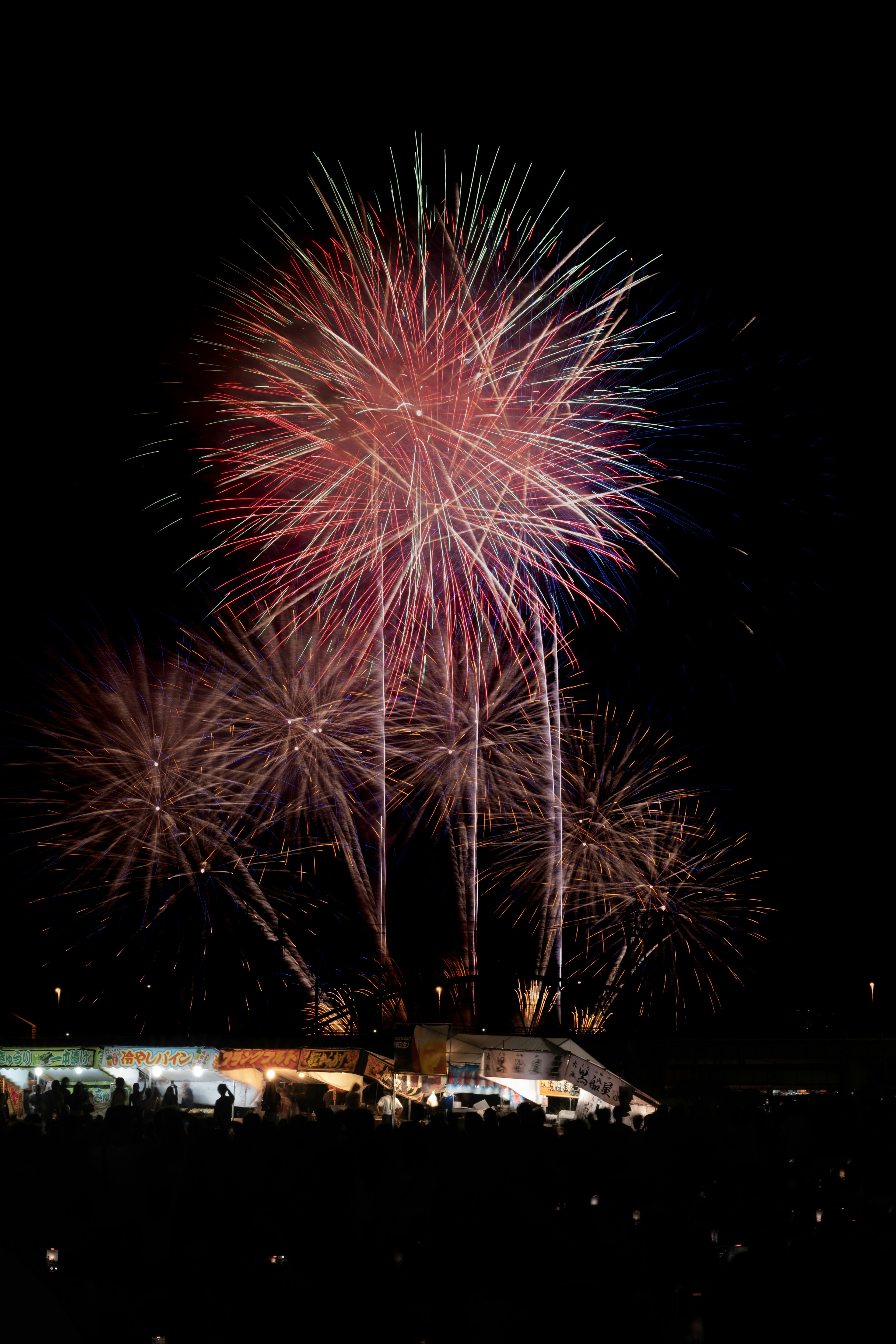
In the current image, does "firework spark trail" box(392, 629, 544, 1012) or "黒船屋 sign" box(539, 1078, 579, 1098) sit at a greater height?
"firework spark trail" box(392, 629, 544, 1012)

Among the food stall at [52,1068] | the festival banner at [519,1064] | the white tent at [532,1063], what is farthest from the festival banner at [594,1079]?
the food stall at [52,1068]

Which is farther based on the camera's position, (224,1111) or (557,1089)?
(557,1089)

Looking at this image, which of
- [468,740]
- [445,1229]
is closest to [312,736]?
[468,740]

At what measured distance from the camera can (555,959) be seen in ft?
124

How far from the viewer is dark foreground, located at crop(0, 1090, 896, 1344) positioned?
409cm

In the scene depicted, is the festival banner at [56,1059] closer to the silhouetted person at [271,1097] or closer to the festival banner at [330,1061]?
the silhouetted person at [271,1097]

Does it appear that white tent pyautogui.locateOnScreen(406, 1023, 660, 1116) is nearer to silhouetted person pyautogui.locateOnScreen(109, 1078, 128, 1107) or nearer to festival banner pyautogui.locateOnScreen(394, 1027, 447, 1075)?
festival banner pyautogui.locateOnScreen(394, 1027, 447, 1075)

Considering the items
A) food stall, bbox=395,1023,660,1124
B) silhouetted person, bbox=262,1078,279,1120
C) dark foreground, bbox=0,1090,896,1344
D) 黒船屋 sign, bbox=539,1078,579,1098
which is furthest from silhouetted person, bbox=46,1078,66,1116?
黒船屋 sign, bbox=539,1078,579,1098

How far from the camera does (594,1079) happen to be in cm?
2111

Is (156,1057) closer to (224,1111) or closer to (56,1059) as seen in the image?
(56,1059)

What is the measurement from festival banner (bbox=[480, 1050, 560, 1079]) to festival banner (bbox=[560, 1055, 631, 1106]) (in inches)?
8.7

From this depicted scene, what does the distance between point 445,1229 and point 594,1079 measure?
15.5 metres

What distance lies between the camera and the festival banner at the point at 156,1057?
23.3m

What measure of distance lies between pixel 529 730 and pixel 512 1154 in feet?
64.5
